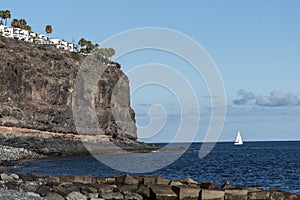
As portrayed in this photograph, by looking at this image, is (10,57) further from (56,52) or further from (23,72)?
(56,52)

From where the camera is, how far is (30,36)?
536ft

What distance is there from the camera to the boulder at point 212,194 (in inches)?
992

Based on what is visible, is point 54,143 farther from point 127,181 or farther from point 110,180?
point 127,181

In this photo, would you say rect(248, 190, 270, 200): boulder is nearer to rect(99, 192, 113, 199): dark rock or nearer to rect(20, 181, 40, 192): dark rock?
rect(99, 192, 113, 199): dark rock

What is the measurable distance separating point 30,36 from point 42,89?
51.2 m

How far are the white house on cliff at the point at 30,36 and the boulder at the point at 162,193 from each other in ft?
406

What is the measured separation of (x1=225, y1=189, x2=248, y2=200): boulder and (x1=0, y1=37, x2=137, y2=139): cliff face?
272ft

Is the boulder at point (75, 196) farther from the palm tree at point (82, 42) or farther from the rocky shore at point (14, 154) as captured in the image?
the palm tree at point (82, 42)

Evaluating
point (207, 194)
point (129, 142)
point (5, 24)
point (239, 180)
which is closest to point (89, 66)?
point (129, 142)

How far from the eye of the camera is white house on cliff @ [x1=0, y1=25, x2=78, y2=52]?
500ft

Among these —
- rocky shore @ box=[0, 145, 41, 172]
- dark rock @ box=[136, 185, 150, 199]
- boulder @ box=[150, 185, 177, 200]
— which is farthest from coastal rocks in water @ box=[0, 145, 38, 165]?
boulder @ box=[150, 185, 177, 200]

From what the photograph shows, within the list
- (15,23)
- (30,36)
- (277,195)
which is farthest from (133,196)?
(15,23)

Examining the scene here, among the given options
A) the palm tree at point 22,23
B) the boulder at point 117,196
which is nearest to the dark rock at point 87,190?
the boulder at point 117,196

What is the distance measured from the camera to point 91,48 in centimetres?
18238
